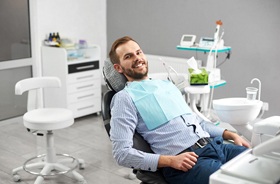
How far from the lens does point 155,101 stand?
6.25 feet

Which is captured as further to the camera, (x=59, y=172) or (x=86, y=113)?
(x=86, y=113)

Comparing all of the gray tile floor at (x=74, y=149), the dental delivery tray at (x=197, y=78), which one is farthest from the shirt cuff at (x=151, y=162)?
the dental delivery tray at (x=197, y=78)

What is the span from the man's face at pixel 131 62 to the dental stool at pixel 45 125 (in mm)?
863

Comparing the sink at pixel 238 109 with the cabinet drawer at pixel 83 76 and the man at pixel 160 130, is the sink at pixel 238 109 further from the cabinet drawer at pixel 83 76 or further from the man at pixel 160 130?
the cabinet drawer at pixel 83 76

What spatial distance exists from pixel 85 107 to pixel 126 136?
2.56 metres

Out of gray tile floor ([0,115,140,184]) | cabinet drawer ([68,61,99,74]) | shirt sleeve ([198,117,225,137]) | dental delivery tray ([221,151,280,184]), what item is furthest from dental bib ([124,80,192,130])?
cabinet drawer ([68,61,99,74])

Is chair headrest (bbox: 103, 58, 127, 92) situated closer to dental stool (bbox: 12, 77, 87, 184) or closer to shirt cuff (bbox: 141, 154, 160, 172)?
shirt cuff (bbox: 141, 154, 160, 172)

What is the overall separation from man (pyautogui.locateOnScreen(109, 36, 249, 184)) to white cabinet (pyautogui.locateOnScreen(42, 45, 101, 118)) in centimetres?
204

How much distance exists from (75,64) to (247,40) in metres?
1.78

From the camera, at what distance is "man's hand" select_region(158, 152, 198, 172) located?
165cm

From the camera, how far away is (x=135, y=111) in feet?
6.07

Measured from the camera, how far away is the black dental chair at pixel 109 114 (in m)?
1.76

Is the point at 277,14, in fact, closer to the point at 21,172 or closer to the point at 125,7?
the point at 125,7

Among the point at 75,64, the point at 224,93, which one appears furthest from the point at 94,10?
the point at 224,93
